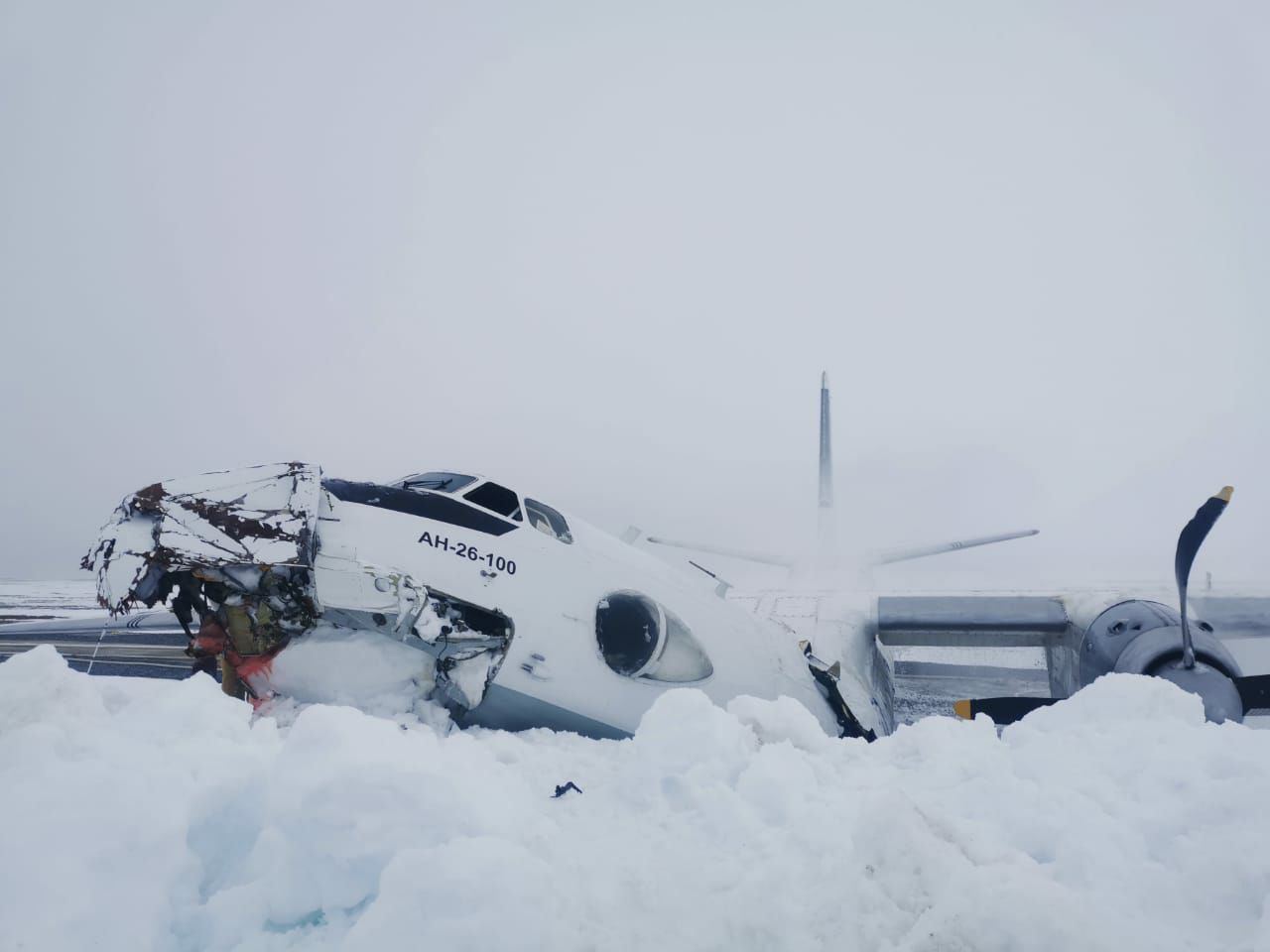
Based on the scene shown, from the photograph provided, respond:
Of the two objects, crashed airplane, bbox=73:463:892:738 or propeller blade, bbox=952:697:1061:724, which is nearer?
crashed airplane, bbox=73:463:892:738

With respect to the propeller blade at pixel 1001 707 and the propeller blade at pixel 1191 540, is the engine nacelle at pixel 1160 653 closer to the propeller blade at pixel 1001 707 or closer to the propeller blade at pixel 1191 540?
the propeller blade at pixel 1191 540

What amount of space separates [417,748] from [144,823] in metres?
0.96

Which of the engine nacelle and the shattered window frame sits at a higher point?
the shattered window frame

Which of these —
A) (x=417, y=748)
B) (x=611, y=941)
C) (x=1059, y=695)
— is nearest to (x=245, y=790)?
(x=417, y=748)

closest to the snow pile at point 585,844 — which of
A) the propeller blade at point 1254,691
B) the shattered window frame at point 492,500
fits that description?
the shattered window frame at point 492,500

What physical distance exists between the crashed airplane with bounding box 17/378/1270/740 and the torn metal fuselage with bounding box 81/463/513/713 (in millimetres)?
15

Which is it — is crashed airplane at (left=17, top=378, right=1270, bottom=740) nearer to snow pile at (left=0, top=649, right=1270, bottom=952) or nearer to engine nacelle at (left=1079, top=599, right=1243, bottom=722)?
engine nacelle at (left=1079, top=599, right=1243, bottom=722)

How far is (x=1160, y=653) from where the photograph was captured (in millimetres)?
8500

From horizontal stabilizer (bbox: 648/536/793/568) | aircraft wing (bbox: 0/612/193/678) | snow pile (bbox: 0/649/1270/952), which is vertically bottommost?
aircraft wing (bbox: 0/612/193/678)

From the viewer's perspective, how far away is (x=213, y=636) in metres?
5.96

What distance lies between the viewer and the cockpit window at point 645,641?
24.3ft

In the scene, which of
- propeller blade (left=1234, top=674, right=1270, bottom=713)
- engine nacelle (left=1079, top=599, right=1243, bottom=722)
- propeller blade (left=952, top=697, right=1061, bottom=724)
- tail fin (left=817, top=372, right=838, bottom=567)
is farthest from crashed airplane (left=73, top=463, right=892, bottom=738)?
tail fin (left=817, top=372, right=838, bottom=567)

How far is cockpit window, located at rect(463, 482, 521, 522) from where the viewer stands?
6902 millimetres

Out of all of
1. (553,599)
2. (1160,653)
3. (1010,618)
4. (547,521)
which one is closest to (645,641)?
(553,599)
